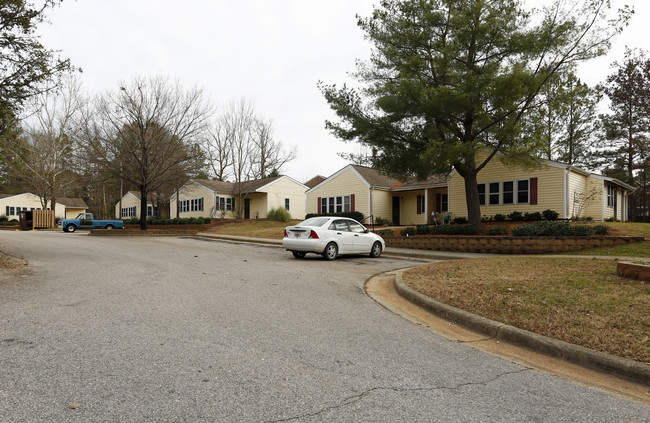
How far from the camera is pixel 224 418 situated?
286 centimetres

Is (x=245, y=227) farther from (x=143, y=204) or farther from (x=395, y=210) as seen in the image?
(x=395, y=210)

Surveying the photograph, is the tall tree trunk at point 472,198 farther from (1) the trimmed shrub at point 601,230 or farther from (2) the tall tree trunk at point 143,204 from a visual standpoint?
(2) the tall tree trunk at point 143,204

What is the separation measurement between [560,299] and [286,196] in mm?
36903

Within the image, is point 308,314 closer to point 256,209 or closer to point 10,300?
point 10,300

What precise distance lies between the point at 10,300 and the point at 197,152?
2523 cm

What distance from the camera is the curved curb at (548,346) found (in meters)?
3.92

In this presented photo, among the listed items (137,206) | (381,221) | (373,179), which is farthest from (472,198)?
(137,206)

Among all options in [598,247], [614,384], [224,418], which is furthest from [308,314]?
[598,247]

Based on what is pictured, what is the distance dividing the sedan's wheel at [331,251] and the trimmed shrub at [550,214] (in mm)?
13379

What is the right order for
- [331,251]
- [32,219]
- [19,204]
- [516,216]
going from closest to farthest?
[331,251]
[516,216]
[32,219]
[19,204]

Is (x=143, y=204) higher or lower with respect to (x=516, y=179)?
lower

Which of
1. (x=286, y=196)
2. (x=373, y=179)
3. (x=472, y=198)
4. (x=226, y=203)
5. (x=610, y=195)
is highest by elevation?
(x=373, y=179)

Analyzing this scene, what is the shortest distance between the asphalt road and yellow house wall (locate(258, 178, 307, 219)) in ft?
110

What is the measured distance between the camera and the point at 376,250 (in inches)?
608
